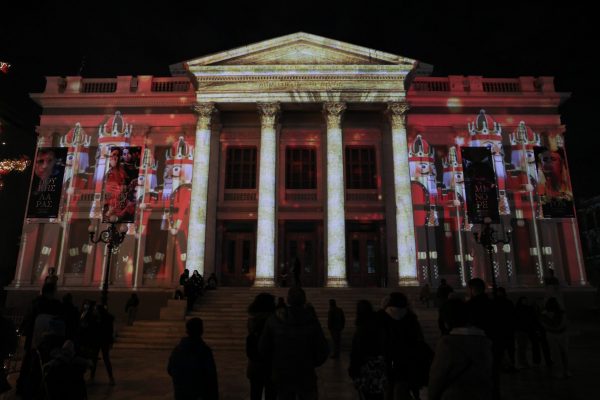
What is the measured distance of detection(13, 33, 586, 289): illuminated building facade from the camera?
20875 mm

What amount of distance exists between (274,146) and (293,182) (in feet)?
8.94

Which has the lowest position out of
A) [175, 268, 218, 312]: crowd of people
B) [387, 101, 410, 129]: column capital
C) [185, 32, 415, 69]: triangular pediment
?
[175, 268, 218, 312]: crowd of people

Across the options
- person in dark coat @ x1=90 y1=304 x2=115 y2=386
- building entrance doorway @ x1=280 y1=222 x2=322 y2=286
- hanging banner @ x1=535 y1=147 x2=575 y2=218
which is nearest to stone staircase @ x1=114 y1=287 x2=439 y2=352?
building entrance doorway @ x1=280 y1=222 x2=322 y2=286

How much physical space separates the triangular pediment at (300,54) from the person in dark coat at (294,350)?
19.0m

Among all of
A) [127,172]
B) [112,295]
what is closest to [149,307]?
[112,295]

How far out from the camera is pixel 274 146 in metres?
20.9

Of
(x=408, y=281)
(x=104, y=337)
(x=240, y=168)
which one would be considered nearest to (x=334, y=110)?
(x=240, y=168)

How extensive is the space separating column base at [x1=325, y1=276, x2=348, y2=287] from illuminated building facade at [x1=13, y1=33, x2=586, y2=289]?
0.51 meters

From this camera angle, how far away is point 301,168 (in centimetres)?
2297

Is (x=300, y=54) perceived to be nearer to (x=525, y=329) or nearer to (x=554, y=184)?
(x=554, y=184)

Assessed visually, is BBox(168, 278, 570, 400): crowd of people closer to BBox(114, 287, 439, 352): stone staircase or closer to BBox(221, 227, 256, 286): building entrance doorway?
BBox(114, 287, 439, 352): stone staircase

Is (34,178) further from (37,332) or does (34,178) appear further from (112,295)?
(37,332)

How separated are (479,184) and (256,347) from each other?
63.8 feet

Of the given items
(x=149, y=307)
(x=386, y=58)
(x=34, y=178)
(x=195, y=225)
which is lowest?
(x=149, y=307)
